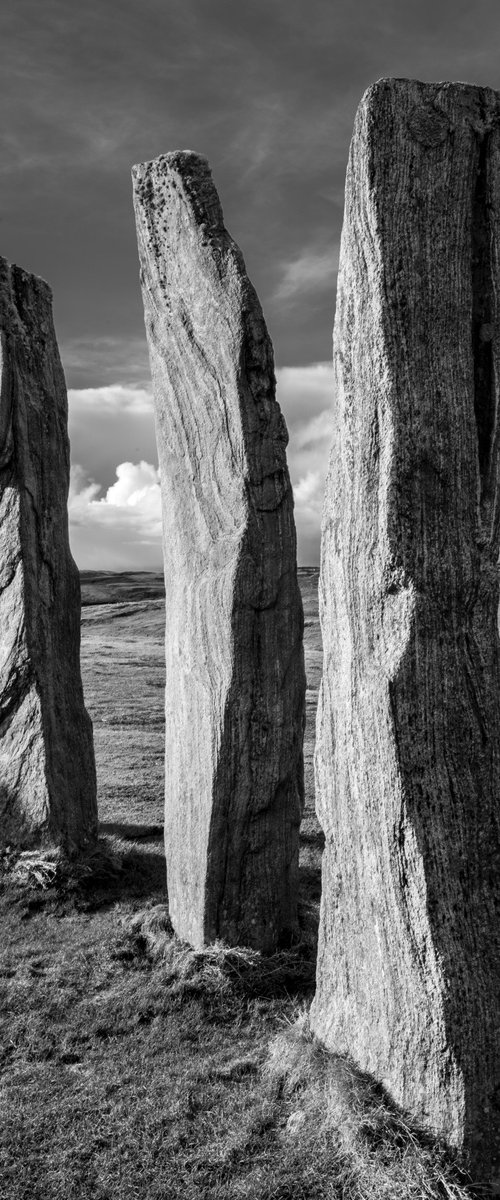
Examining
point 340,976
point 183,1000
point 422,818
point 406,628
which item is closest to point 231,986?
point 183,1000

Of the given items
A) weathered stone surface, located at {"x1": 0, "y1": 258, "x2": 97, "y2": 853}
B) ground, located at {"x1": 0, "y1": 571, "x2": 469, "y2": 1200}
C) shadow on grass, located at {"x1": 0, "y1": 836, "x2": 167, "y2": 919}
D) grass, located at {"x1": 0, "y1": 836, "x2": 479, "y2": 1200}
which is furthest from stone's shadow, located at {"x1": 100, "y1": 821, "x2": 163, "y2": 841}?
grass, located at {"x1": 0, "y1": 836, "x2": 479, "y2": 1200}

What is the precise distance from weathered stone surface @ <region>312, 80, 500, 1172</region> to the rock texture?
5.60ft

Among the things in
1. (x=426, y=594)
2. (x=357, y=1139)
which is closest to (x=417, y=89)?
(x=426, y=594)

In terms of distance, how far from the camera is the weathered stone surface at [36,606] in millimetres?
8938

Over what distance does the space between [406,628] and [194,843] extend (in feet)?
9.94

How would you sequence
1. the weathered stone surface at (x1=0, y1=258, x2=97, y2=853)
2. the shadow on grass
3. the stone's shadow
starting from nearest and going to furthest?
1. the shadow on grass
2. the weathered stone surface at (x1=0, y1=258, x2=97, y2=853)
3. the stone's shadow

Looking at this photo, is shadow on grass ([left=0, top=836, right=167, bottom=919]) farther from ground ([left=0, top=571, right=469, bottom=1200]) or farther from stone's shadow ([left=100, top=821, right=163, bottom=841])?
stone's shadow ([left=100, top=821, right=163, bottom=841])

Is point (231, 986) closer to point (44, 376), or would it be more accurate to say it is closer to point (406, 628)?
point (406, 628)

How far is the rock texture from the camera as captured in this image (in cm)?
644

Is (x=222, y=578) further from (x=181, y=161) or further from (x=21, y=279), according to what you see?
(x=21, y=279)

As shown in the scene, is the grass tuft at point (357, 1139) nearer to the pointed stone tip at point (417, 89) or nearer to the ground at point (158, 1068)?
the ground at point (158, 1068)

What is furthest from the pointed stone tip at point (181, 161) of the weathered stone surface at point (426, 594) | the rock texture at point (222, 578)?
the weathered stone surface at point (426, 594)

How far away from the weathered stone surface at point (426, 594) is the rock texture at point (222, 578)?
171 cm

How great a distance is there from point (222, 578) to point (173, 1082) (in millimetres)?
3238
